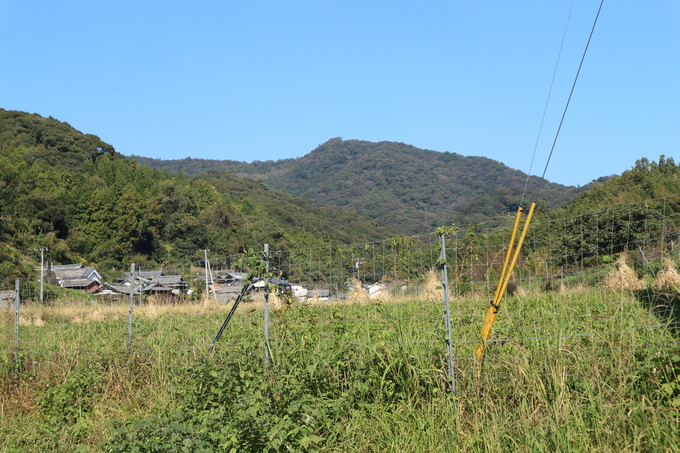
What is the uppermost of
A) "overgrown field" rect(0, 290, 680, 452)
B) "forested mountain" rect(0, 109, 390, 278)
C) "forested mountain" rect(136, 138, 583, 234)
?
"forested mountain" rect(136, 138, 583, 234)

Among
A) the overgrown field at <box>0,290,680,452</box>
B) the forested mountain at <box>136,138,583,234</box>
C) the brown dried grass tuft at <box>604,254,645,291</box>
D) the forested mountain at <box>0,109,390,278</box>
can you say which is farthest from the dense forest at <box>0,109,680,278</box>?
the forested mountain at <box>136,138,583,234</box>

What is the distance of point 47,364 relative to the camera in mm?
5938

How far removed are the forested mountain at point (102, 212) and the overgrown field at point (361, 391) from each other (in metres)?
35.2

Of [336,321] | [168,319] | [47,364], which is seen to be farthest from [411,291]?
[47,364]

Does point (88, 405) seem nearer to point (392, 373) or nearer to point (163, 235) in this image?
point (392, 373)

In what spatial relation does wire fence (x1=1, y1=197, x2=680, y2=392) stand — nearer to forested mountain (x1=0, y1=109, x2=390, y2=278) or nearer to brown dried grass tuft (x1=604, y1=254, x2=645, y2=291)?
brown dried grass tuft (x1=604, y1=254, x2=645, y2=291)

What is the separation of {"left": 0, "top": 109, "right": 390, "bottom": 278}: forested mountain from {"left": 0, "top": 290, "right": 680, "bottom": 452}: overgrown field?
35.2 m

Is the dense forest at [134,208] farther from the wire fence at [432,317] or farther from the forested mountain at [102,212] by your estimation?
the wire fence at [432,317]

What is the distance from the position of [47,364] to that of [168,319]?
1.42 meters

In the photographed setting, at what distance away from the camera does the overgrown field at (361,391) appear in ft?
11.5

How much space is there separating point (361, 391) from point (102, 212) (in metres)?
58.5

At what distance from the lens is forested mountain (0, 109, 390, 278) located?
52.0 m

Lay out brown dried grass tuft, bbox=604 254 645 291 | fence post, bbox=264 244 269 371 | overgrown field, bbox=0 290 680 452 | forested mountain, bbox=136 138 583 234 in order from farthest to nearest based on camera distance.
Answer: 1. forested mountain, bbox=136 138 583 234
2. brown dried grass tuft, bbox=604 254 645 291
3. fence post, bbox=264 244 269 371
4. overgrown field, bbox=0 290 680 452

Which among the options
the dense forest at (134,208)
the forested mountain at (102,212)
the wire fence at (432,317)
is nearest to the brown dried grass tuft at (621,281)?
the wire fence at (432,317)
